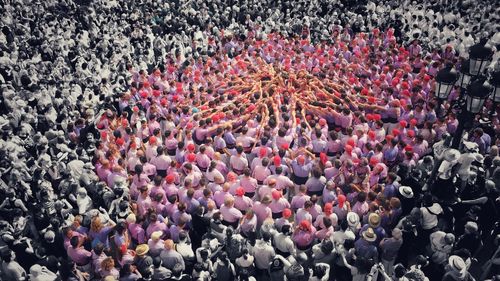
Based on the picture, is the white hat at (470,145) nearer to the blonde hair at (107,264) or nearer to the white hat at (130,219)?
the white hat at (130,219)

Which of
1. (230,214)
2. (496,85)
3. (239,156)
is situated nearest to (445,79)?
(496,85)

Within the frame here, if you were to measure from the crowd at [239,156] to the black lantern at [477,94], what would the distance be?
0.98 meters

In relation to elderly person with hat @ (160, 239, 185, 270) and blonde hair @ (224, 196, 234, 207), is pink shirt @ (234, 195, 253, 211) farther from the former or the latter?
elderly person with hat @ (160, 239, 185, 270)

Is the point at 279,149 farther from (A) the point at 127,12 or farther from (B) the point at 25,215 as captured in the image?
(A) the point at 127,12

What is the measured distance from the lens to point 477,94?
6.80 m

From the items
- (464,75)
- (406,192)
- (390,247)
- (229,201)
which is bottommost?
(390,247)

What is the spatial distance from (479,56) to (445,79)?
67cm

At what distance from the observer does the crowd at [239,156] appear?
22.5 ft

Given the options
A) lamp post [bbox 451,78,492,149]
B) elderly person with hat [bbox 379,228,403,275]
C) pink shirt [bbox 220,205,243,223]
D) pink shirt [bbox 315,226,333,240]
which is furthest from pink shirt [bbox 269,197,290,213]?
lamp post [bbox 451,78,492,149]

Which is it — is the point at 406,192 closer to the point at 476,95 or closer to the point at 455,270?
the point at 455,270

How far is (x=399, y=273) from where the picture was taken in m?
6.20

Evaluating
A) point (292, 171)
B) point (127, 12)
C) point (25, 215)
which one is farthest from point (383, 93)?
point (127, 12)

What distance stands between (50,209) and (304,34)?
36.7 feet

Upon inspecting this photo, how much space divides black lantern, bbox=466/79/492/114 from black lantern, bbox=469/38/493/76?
0.60 m
